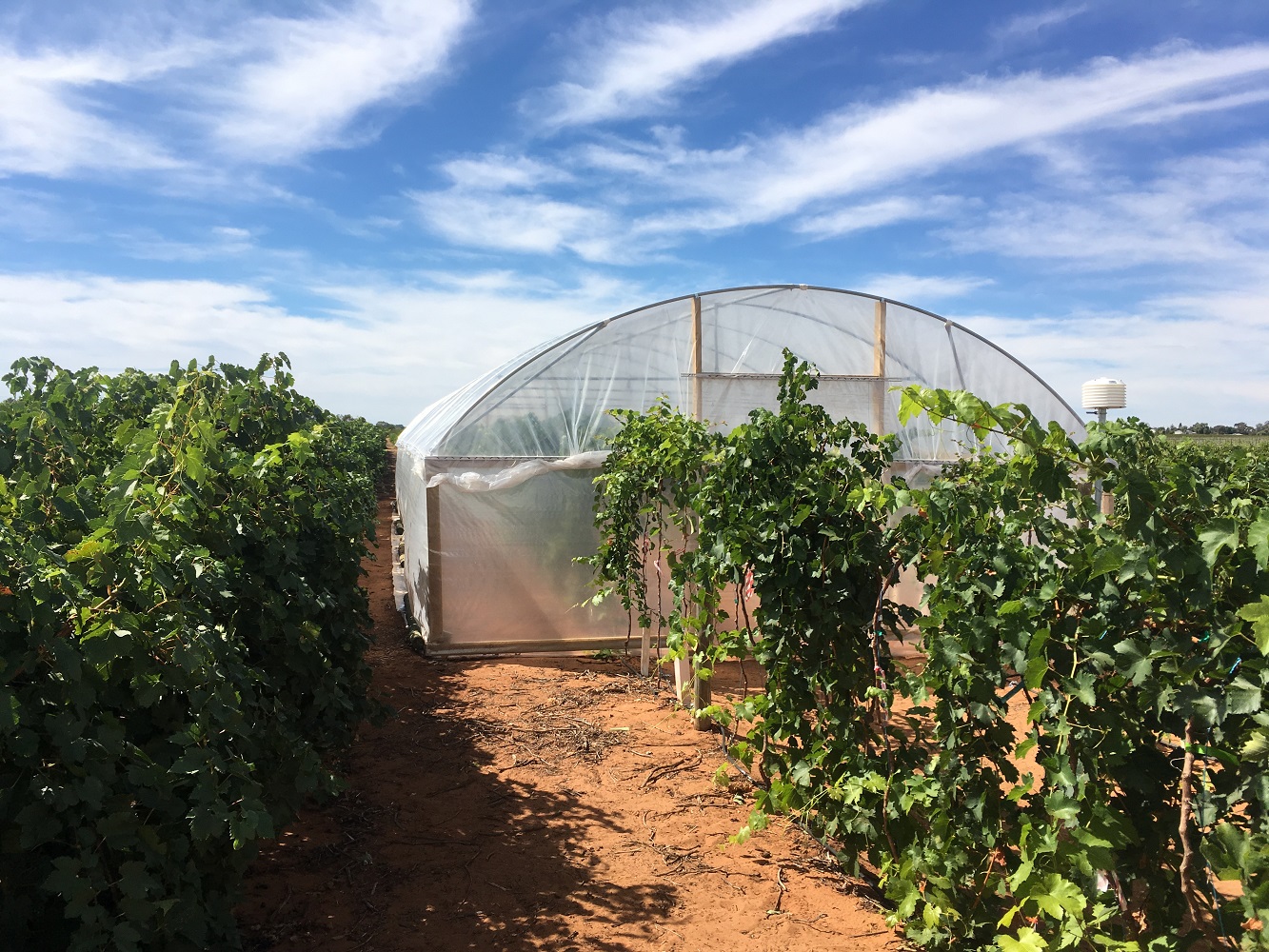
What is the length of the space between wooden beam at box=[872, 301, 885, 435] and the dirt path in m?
4.20

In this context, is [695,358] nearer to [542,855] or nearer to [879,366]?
[879,366]

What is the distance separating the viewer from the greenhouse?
8.15 metres

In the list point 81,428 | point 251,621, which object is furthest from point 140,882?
point 81,428

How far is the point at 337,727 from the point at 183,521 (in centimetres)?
195

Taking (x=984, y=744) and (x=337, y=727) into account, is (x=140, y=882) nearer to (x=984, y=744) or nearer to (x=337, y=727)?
(x=337, y=727)

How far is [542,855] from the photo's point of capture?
4258 millimetres

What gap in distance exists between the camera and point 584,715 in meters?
6.41

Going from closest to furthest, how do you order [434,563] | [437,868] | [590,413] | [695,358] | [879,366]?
[437,868]
[434,563]
[590,413]
[695,358]
[879,366]

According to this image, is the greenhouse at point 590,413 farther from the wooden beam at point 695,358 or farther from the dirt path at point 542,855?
the dirt path at point 542,855

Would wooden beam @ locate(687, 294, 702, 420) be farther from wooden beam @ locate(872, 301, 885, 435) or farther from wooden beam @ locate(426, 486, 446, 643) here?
wooden beam @ locate(426, 486, 446, 643)

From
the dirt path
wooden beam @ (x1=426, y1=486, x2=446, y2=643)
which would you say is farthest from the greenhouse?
the dirt path

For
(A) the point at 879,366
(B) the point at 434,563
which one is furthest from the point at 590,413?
(A) the point at 879,366

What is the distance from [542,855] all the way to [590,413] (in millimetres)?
4887

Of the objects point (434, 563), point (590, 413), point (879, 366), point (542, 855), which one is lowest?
point (542, 855)
